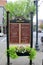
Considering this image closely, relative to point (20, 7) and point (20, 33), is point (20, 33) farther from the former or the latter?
point (20, 7)

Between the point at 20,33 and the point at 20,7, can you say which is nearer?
the point at 20,33

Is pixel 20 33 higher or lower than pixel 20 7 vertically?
lower

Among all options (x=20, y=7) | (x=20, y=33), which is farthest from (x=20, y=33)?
(x=20, y=7)

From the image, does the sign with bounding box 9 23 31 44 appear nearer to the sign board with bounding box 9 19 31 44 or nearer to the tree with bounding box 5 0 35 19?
the sign board with bounding box 9 19 31 44

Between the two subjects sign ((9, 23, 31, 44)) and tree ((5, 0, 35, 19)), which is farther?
tree ((5, 0, 35, 19))

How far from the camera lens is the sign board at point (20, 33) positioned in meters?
11.5

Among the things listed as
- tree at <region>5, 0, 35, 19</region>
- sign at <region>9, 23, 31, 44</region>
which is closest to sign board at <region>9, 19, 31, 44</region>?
sign at <region>9, 23, 31, 44</region>

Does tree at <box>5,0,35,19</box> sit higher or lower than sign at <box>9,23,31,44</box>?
higher

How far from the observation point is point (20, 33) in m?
11.5

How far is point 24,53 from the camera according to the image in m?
10.1

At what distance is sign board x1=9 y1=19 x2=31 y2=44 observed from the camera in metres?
11.5

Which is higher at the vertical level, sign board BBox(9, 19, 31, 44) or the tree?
the tree

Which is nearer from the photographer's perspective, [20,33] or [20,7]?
[20,33]

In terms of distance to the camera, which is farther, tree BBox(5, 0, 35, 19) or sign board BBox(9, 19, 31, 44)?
tree BBox(5, 0, 35, 19)
